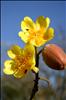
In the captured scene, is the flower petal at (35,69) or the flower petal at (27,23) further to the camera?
the flower petal at (27,23)

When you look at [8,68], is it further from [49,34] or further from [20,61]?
[49,34]

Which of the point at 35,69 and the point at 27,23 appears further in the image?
the point at 27,23

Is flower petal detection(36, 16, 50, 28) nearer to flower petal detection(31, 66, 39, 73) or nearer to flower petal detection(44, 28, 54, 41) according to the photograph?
flower petal detection(44, 28, 54, 41)

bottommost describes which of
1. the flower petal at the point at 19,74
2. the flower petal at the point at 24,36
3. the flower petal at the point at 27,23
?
the flower petal at the point at 19,74

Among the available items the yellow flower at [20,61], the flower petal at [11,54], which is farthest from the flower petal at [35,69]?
the flower petal at [11,54]

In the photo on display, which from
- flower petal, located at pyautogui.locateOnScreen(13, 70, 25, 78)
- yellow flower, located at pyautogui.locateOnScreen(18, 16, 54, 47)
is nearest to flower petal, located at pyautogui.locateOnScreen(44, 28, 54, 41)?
yellow flower, located at pyautogui.locateOnScreen(18, 16, 54, 47)

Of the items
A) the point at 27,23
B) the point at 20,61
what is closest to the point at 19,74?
the point at 20,61

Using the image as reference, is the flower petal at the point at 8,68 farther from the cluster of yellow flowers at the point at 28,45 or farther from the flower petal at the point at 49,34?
the flower petal at the point at 49,34
